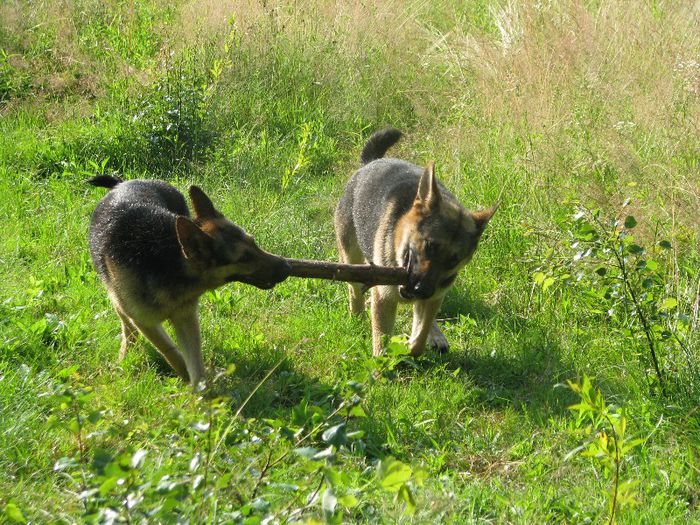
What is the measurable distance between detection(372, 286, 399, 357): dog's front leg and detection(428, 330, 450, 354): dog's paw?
0.31 metres

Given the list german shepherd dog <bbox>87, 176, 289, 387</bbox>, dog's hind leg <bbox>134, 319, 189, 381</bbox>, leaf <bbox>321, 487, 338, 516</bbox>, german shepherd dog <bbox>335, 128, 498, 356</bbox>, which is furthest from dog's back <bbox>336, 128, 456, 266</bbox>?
leaf <bbox>321, 487, 338, 516</bbox>

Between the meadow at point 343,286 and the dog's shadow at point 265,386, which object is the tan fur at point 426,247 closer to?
the meadow at point 343,286

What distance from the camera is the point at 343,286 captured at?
23.5 feet

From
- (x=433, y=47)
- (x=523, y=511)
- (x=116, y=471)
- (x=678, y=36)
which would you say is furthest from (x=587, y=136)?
(x=116, y=471)

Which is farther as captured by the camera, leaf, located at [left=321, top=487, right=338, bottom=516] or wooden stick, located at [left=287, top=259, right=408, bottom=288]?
wooden stick, located at [left=287, top=259, right=408, bottom=288]

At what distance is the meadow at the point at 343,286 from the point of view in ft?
12.7

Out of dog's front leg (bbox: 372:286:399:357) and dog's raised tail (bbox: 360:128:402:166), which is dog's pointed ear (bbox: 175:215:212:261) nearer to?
dog's front leg (bbox: 372:286:399:357)

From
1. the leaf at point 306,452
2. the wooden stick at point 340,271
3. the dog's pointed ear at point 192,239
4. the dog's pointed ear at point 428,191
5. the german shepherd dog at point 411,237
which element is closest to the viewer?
the leaf at point 306,452

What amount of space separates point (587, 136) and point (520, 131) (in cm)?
93

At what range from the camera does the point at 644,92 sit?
8.02 m

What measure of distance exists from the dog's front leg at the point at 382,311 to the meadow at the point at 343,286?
172 mm

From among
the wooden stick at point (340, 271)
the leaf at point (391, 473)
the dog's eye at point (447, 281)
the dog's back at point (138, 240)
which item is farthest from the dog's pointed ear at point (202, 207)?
the leaf at point (391, 473)

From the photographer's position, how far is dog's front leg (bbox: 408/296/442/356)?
19.6 feet

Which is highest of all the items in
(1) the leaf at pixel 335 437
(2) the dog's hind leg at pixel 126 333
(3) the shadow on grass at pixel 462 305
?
(1) the leaf at pixel 335 437
